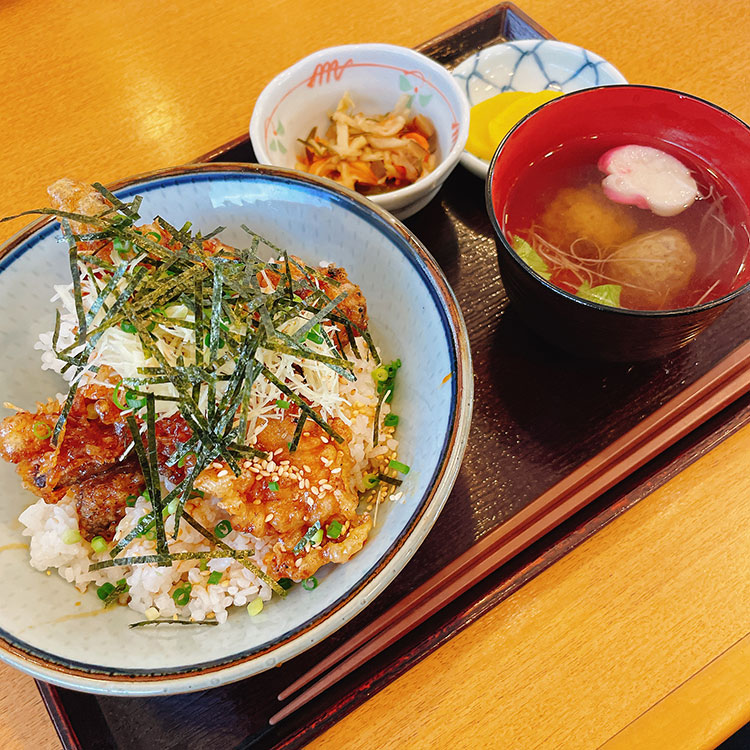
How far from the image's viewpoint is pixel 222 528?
1.42 meters

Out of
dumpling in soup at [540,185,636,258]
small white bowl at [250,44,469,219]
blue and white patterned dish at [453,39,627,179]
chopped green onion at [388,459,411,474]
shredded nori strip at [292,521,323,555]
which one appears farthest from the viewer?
blue and white patterned dish at [453,39,627,179]

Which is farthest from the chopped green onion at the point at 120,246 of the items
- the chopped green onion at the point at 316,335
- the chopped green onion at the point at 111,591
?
the chopped green onion at the point at 111,591

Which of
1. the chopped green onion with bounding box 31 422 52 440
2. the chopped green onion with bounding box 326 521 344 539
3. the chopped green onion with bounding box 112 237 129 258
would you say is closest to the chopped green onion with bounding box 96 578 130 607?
the chopped green onion with bounding box 31 422 52 440

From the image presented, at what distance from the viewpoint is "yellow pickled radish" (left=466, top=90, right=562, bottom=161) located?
2117mm

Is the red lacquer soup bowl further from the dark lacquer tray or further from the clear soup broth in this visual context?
the dark lacquer tray

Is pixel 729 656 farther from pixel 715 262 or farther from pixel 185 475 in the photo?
pixel 185 475

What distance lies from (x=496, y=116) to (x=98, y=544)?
6.25 ft

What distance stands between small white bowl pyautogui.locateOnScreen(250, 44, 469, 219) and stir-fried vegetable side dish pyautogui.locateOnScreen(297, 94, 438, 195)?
0.04 m

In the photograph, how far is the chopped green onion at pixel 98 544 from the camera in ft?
4.68

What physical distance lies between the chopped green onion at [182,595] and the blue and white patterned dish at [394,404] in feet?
0.26

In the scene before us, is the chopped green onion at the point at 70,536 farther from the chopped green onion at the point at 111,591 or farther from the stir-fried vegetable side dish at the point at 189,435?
the chopped green onion at the point at 111,591

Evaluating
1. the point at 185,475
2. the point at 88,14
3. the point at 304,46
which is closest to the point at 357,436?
the point at 185,475

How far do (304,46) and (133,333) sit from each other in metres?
1.80

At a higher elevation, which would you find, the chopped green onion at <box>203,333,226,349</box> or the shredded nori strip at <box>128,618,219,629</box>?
the chopped green onion at <box>203,333,226,349</box>
